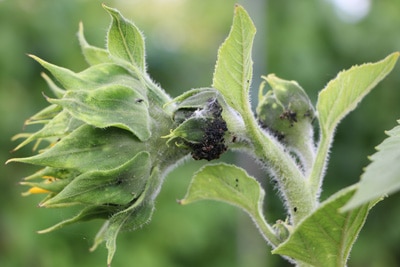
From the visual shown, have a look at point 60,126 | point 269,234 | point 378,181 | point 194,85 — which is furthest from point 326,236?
point 194,85

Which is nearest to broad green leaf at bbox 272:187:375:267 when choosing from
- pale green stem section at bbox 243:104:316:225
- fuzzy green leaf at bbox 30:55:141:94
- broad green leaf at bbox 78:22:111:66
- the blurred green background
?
pale green stem section at bbox 243:104:316:225

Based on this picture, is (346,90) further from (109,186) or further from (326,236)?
(109,186)

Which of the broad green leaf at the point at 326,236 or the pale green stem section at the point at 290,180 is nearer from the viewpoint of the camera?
the broad green leaf at the point at 326,236

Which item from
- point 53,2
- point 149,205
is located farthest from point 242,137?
point 53,2

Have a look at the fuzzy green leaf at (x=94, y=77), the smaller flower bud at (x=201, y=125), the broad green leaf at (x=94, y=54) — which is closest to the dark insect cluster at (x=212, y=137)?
the smaller flower bud at (x=201, y=125)

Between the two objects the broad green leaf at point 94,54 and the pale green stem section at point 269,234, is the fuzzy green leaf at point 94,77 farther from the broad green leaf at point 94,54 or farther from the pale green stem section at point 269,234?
the pale green stem section at point 269,234

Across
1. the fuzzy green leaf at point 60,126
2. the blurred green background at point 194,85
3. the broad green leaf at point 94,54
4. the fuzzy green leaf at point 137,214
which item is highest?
the broad green leaf at point 94,54
